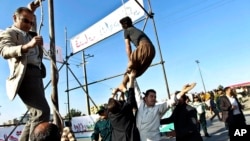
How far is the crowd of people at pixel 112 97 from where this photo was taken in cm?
236

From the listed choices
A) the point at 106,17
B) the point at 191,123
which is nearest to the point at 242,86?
the point at 106,17

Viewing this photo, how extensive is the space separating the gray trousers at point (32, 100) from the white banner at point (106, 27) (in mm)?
5907

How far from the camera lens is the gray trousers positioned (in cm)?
236

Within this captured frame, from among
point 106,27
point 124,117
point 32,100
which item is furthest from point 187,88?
point 106,27

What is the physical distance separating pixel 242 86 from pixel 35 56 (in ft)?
151

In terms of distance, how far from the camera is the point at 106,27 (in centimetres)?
961

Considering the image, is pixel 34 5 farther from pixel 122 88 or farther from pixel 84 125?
pixel 84 125

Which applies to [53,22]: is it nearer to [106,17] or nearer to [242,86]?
[106,17]

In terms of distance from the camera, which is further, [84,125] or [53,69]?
[84,125]

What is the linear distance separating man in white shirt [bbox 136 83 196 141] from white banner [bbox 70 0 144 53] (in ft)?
15.2

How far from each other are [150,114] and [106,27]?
248 inches

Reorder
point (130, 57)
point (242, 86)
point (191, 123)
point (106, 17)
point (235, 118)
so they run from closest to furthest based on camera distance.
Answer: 1. point (130, 57)
2. point (191, 123)
3. point (235, 118)
4. point (106, 17)
5. point (242, 86)

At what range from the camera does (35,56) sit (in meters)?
2.62

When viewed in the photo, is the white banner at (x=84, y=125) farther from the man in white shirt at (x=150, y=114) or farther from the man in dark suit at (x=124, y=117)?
the man in dark suit at (x=124, y=117)
